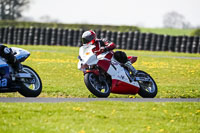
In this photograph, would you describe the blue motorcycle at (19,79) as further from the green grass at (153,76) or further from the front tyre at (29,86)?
the green grass at (153,76)

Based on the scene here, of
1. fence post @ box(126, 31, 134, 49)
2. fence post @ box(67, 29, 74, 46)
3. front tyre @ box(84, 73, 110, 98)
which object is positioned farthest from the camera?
fence post @ box(67, 29, 74, 46)

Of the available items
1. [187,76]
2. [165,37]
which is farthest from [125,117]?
[165,37]

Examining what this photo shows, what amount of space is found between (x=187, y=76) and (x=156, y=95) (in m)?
6.08

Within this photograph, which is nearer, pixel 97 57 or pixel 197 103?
pixel 197 103

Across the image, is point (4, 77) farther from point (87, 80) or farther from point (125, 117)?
point (125, 117)

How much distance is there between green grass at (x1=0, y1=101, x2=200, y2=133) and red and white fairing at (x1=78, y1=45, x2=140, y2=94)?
155cm

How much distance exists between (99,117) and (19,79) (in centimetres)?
277

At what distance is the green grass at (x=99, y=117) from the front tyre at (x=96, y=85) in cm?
106

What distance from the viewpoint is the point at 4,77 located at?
1052 centimetres

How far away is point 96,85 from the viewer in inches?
456

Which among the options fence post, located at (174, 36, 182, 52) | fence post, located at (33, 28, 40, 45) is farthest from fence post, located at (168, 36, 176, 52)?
fence post, located at (33, 28, 40, 45)

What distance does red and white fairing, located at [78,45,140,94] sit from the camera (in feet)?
38.1

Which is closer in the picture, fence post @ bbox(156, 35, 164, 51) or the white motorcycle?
the white motorcycle

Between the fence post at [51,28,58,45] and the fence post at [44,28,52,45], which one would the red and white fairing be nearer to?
the fence post at [51,28,58,45]
